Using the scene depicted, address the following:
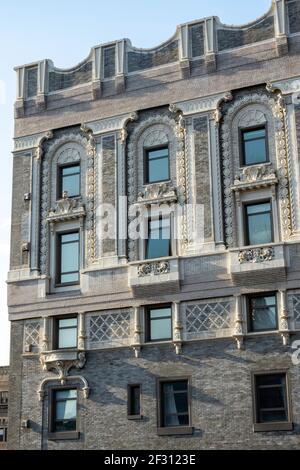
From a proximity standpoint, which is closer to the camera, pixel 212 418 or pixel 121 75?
pixel 212 418

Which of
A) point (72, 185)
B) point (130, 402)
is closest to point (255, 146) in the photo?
point (72, 185)

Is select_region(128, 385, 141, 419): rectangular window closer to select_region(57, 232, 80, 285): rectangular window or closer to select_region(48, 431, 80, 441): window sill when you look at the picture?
select_region(48, 431, 80, 441): window sill

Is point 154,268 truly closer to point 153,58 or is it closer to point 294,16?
point 153,58

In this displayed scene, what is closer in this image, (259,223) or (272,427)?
(272,427)

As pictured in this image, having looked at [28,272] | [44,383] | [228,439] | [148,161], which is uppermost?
[148,161]

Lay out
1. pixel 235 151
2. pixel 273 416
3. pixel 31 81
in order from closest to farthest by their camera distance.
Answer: pixel 273 416 → pixel 235 151 → pixel 31 81

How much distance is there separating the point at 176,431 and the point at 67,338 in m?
5.47

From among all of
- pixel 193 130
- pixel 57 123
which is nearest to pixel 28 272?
pixel 57 123

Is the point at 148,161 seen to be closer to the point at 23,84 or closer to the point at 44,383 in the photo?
the point at 23,84

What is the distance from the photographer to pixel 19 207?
1267 inches

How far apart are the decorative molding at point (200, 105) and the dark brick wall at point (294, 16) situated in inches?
123

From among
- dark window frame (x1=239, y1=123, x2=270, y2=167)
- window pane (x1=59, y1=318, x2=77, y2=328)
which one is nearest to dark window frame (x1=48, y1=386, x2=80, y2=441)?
window pane (x1=59, y1=318, x2=77, y2=328)

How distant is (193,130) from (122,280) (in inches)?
233

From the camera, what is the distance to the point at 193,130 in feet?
97.7
